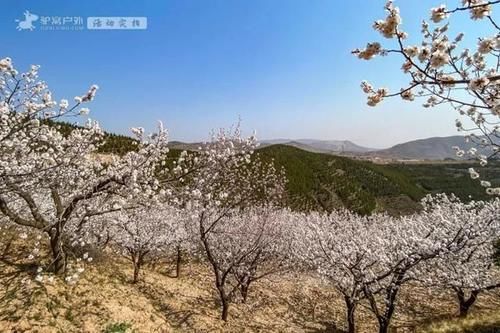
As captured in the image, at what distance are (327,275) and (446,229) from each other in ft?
18.5

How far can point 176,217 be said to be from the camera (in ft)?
81.1

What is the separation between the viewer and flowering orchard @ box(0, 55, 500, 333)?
8.04m

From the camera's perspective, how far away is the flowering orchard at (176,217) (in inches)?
316

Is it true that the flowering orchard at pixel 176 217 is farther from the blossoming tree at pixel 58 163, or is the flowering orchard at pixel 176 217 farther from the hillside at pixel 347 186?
the hillside at pixel 347 186

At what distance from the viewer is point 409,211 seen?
2926 inches

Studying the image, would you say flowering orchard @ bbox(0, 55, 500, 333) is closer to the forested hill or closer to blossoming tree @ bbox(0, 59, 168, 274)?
blossoming tree @ bbox(0, 59, 168, 274)

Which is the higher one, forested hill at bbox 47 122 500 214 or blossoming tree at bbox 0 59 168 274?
blossoming tree at bbox 0 59 168 274

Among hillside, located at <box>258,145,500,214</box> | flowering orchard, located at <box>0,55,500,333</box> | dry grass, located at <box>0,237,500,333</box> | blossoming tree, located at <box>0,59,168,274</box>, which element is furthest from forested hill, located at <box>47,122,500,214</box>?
blossoming tree, located at <box>0,59,168,274</box>

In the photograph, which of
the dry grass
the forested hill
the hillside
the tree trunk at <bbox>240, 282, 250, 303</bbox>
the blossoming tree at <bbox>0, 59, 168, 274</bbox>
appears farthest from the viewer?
the hillside

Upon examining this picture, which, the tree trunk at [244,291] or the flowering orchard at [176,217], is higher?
the flowering orchard at [176,217]

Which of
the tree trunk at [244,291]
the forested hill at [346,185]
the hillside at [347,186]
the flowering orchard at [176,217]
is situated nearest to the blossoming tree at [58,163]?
the flowering orchard at [176,217]

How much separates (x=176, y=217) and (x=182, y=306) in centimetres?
963

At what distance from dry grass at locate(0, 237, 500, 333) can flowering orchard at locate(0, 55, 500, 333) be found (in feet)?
2.13

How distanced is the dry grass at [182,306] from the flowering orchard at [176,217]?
649 mm
